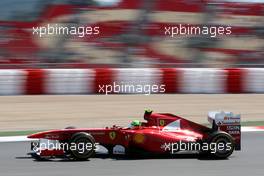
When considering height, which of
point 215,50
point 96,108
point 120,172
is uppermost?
point 215,50

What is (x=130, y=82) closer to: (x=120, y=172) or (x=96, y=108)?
→ (x=96, y=108)

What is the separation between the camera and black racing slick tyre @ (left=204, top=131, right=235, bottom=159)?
801 cm

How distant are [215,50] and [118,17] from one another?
3.27m

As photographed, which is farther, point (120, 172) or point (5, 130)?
point (5, 130)

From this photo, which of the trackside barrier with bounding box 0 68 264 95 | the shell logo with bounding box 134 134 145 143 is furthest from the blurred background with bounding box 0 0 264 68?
the shell logo with bounding box 134 134 145 143

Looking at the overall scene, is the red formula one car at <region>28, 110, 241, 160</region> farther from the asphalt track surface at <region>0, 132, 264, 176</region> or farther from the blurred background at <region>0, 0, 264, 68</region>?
the blurred background at <region>0, 0, 264, 68</region>

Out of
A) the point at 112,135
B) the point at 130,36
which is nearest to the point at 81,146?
the point at 112,135

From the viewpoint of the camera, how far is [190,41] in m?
20.5

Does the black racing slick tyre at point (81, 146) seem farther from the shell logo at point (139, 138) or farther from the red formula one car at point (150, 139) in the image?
the shell logo at point (139, 138)

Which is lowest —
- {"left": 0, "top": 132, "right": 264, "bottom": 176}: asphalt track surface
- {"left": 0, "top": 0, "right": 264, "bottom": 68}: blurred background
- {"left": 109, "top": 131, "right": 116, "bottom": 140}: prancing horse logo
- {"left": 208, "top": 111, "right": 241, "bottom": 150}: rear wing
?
{"left": 0, "top": 132, "right": 264, "bottom": 176}: asphalt track surface

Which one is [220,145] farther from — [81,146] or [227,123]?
[81,146]

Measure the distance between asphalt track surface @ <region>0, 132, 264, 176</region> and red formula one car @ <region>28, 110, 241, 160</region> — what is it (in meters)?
0.13

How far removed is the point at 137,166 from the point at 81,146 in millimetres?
741

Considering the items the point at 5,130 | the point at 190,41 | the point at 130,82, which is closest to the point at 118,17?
the point at 190,41
